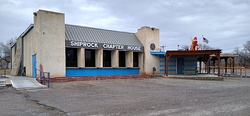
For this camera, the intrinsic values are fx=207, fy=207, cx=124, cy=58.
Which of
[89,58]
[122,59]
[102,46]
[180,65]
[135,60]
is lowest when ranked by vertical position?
[180,65]

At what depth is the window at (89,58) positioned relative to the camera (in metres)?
22.6

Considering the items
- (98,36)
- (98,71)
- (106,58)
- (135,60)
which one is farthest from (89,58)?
(135,60)

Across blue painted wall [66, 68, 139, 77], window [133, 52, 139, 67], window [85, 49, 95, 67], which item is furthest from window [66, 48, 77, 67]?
window [133, 52, 139, 67]

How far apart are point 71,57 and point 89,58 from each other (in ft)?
6.82

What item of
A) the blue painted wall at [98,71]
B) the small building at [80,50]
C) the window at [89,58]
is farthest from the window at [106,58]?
the window at [89,58]

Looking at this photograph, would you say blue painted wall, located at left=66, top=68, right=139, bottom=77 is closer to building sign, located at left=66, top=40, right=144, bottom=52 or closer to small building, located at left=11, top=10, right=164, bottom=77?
small building, located at left=11, top=10, right=164, bottom=77

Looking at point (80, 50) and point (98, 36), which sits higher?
point (98, 36)

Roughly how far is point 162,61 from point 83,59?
10472 mm

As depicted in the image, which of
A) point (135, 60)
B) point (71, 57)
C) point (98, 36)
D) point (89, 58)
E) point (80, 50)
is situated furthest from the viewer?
point (135, 60)

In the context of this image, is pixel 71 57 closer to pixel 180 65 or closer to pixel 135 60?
pixel 135 60

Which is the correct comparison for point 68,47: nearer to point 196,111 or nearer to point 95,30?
point 95,30

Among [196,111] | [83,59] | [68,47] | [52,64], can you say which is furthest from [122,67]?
[196,111]

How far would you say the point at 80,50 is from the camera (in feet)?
68.6

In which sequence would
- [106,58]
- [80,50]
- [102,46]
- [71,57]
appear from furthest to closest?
[106,58] < [102,46] < [71,57] < [80,50]
